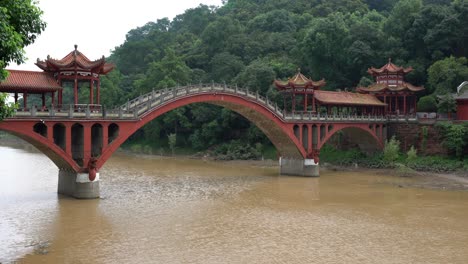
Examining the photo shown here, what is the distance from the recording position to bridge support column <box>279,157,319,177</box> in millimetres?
47219

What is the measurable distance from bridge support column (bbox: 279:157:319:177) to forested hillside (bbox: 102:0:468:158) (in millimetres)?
15624

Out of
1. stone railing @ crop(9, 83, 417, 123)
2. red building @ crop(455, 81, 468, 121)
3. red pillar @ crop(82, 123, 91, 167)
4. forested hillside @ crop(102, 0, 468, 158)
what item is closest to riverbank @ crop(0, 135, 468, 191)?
forested hillside @ crop(102, 0, 468, 158)

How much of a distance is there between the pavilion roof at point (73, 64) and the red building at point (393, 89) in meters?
37.4

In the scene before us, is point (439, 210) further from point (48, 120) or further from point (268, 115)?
point (48, 120)

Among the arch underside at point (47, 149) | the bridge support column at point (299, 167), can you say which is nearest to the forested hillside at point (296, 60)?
the bridge support column at point (299, 167)

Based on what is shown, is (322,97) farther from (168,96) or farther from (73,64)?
(73,64)

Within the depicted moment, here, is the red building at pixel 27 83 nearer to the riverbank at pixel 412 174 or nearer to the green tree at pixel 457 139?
the riverbank at pixel 412 174

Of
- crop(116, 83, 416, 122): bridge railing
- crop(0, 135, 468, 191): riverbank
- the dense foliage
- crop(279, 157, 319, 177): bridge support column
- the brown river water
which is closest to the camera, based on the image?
the dense foliage

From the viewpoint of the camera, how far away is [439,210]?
3033 cm

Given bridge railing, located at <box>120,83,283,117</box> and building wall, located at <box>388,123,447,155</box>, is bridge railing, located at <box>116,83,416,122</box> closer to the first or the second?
bridge railing, located at <box>120,83,283,117</box>

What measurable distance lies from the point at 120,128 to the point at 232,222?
12.0 meters

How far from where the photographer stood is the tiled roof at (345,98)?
50.5m

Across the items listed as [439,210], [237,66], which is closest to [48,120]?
[439,210]

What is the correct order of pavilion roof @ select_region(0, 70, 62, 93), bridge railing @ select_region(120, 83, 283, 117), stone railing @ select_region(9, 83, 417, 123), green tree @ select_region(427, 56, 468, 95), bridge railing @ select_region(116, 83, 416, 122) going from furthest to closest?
green tree @ select_region(427, 56, 468, 95) → bridge railing @ select_region(116, 83, 416, 122) → bridge railing @ select_region(120, 83, 283, 117) → stone railing @ select_region(9, 83, 417, 123) → pavilion roof @ select_region(0, 70, 62, 93)
